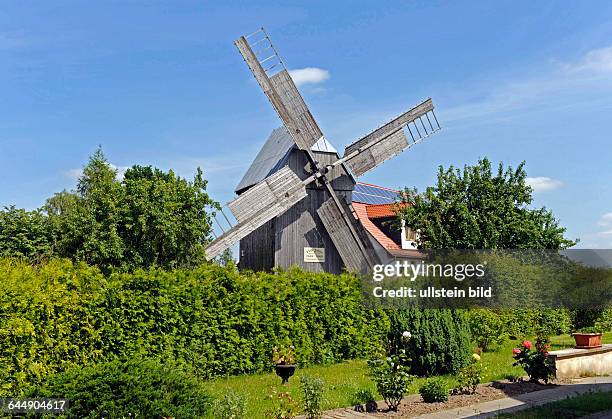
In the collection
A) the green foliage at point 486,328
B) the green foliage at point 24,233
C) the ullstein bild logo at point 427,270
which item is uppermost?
the green foliage at point 24,233

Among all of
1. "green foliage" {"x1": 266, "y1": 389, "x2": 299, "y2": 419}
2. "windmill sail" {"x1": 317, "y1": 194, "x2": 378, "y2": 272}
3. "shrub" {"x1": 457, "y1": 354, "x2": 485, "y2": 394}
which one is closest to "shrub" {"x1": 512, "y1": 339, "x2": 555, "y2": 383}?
"shrub" {"x1": 457, "y1": 354, "x2": 485, "y2": 394}

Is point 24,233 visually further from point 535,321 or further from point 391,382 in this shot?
point 391,382

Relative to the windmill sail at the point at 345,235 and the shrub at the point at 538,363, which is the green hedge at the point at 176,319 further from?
the windmill sail at the point at 345,235

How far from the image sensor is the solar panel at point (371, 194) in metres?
35.3

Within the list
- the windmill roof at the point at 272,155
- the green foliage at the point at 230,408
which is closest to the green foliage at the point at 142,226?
the windmill roof at the point at 272,155

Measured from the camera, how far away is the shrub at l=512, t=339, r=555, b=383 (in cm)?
1148

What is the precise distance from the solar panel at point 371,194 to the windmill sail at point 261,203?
13075mm

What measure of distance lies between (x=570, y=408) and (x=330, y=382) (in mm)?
4264

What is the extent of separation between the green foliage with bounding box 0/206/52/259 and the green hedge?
73.7 ft

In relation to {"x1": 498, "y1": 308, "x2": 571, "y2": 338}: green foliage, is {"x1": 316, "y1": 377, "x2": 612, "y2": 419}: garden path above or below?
below

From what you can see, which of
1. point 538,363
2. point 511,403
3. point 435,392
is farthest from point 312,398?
point 538,363

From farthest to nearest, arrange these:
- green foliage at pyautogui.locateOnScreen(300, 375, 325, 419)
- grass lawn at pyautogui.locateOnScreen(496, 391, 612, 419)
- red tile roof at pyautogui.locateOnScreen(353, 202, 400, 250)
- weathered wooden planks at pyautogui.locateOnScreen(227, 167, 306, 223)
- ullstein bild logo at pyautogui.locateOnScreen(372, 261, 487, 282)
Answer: red tile roof at pyautogui.locateOnScreen(353, 202, 400, 250) → weathered wooden planks at pyautogui.locateOnScreen(227, 167, 306, 223) → ullstein bild logo at pyautogui.locateOnScreen(372, 261, 487, 282) → grass lawn at pyautogui.locateOnScreen(496, 391, 612, 419) → green foliage at pyautogui.locateOnScreen(300, 375, 325, 419)

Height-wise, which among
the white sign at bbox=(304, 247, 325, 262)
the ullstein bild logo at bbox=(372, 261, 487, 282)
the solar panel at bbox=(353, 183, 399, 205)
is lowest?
the ullstein bild logo at bbox=(372, 261, 487, 282)

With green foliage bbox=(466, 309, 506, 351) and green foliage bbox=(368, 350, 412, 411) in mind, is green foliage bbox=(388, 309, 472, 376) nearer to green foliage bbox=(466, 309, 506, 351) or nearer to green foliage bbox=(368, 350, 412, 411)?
green foliage bbox=(368, 350, 412, 411)
